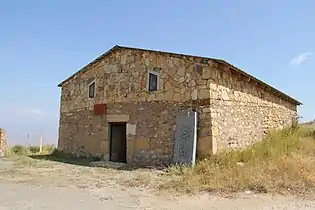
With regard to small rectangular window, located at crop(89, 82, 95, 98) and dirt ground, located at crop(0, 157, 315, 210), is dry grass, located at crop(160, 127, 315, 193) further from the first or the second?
small rectangular window, located at crop(89, 82, 95, 98)

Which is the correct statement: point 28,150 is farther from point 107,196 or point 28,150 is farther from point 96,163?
point 107,196

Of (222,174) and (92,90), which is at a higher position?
(92,90)

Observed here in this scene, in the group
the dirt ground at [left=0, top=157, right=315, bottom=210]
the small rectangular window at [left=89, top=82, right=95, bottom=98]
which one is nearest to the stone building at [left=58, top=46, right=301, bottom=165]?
the small rectangular window at [left=89, top=82, right=95, bottom=98]

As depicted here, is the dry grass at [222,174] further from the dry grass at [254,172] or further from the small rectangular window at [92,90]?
the small rectangular window at [92,90]

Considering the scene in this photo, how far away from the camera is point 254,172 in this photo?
963 cm

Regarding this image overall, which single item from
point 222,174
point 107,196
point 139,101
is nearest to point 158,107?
point 139,101

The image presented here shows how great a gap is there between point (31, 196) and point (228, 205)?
4.34 m

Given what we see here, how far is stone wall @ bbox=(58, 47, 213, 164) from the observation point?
12.5 metres

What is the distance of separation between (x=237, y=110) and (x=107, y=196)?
282 inches

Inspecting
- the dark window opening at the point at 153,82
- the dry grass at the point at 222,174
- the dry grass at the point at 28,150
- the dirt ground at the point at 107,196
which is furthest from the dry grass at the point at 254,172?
the dry grass at the point at 28,150

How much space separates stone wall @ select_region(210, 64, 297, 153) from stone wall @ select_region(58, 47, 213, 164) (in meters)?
0.43

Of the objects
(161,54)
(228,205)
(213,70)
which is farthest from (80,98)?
(228,205)

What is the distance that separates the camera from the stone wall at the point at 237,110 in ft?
40.1

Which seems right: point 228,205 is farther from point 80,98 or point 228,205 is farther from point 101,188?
point 80,98
